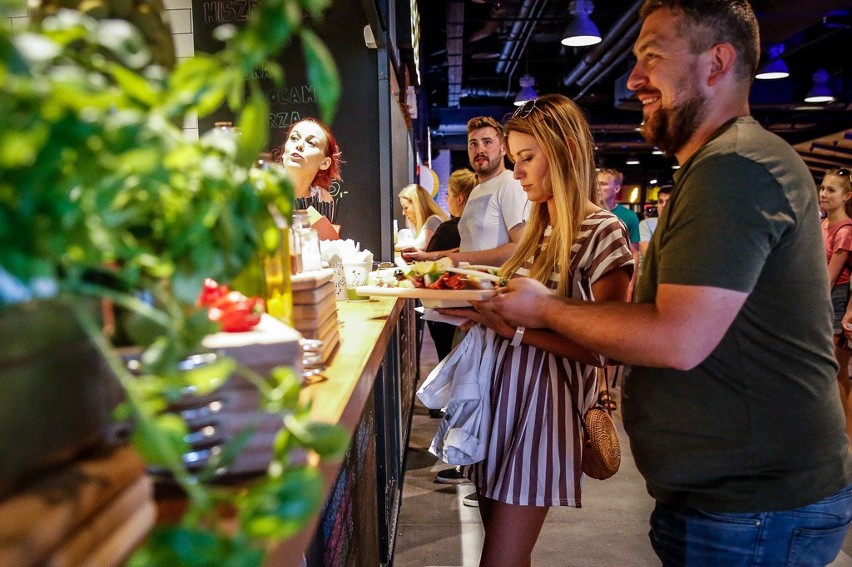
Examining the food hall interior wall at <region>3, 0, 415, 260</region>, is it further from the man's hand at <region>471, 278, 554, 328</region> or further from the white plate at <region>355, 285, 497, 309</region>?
the man's hand at <region>471, 278, 554, 328</region>

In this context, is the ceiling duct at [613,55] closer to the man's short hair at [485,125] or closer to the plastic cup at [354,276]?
the man's short hair at [485,125]

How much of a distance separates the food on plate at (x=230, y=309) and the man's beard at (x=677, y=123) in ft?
3.83

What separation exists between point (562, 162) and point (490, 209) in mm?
2240

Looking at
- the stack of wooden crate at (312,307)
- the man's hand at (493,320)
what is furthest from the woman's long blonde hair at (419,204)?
the stack of wooden crate at (312,307)

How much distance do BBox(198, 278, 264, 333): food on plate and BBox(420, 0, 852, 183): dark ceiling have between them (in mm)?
7930

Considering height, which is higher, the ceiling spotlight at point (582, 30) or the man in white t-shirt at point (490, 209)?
the ceiling spotlight at point (582, 30)

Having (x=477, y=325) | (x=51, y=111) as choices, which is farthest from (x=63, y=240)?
(x=477, y=325)

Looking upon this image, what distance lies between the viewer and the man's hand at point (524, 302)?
1.83 metres

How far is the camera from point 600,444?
201cm

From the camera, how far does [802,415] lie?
4.66ft

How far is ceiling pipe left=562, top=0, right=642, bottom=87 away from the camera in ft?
29.6

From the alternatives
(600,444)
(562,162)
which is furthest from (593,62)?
(600,444)

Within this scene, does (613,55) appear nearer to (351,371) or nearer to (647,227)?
(647,227)

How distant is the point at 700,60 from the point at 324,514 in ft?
4.30
